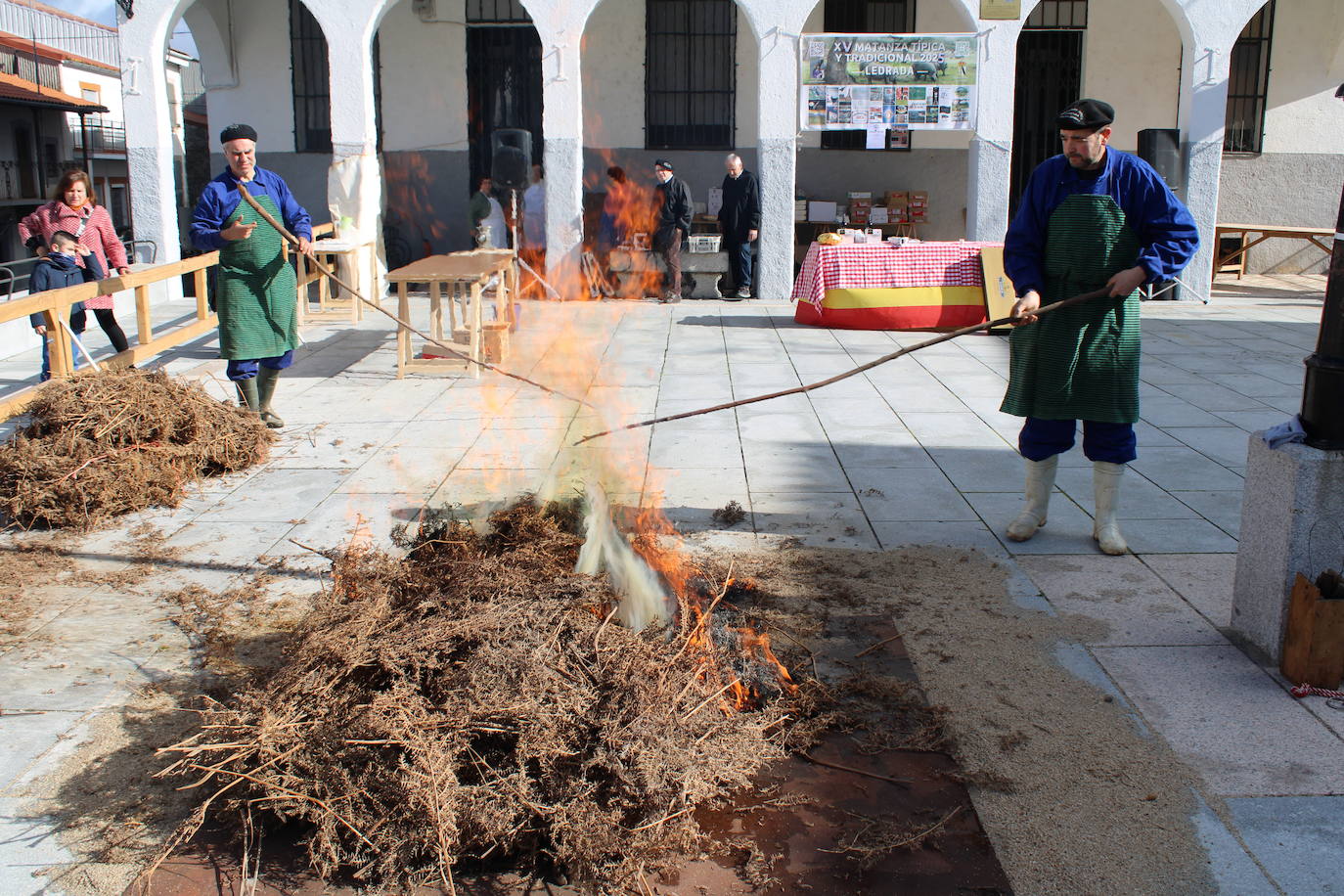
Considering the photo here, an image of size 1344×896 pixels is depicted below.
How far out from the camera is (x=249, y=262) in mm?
6824

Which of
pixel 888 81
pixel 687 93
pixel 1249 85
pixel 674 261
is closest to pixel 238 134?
pixel 674 261

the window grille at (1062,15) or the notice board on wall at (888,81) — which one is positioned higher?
the window grille at (1062,15)

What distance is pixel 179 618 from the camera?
174 inches

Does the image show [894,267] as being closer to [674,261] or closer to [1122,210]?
[674,261]

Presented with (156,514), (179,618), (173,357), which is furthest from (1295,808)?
(173,357)

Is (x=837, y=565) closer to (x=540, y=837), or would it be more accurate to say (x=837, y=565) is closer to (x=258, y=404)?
(x=540, y=837)

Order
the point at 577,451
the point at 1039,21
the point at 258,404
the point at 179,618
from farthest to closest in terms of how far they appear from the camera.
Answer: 1. the point at 1039,21
2. the point at 258,404
3. the point at 577,451
4. the point at 179,618

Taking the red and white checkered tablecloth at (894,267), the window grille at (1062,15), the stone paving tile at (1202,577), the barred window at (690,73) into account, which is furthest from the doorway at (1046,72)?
the stone paving tile at (1202,577)

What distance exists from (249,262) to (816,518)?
3.76 metres

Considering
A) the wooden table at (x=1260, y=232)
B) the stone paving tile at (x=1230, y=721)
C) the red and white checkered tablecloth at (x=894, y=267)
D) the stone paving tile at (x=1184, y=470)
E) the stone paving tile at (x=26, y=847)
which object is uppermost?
the wooden table at (x=1260, y=232)

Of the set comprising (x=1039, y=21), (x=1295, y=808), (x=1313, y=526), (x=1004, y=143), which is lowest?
(x=1295, y=808)

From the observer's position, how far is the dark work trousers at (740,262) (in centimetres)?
1370

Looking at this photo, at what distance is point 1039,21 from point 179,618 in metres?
14.9

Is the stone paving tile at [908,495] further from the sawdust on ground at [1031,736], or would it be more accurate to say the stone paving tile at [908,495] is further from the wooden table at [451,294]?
the wooden table at [451,294]
